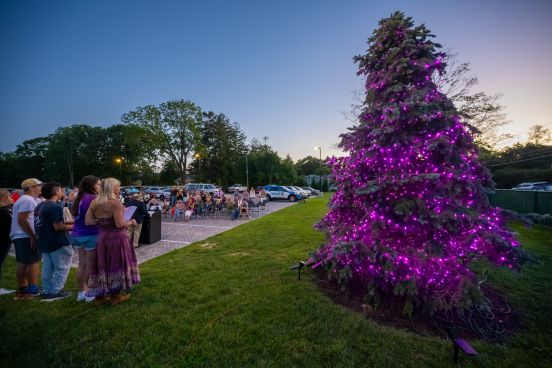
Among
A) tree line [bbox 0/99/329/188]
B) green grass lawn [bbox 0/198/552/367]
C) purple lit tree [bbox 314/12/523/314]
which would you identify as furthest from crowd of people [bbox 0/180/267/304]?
tree line [bbox 0/99/329/188]

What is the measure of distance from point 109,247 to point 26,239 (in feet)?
5.68

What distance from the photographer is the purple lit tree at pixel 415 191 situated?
3072mm

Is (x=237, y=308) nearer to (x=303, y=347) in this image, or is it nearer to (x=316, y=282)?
(x=303, y=347)

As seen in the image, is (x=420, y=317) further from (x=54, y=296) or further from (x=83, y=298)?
(x=54, y=296)

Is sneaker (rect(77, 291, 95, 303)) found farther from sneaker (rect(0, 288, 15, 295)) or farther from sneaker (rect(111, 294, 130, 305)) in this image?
sneaker (rect(0, 288, 15, 295))

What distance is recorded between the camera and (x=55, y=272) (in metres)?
3.91

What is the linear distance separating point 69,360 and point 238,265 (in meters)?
3.24

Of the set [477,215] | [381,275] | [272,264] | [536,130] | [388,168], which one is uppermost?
[536,130]

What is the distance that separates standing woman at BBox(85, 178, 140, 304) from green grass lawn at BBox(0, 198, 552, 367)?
35 cm

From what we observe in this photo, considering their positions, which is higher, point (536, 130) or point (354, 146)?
point (536, 130)

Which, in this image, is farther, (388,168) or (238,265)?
(238,265)

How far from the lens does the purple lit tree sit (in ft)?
10.1

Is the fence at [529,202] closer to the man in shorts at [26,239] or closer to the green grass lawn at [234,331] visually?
the green grass lawn at [234,331]

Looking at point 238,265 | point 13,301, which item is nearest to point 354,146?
point 238,265
